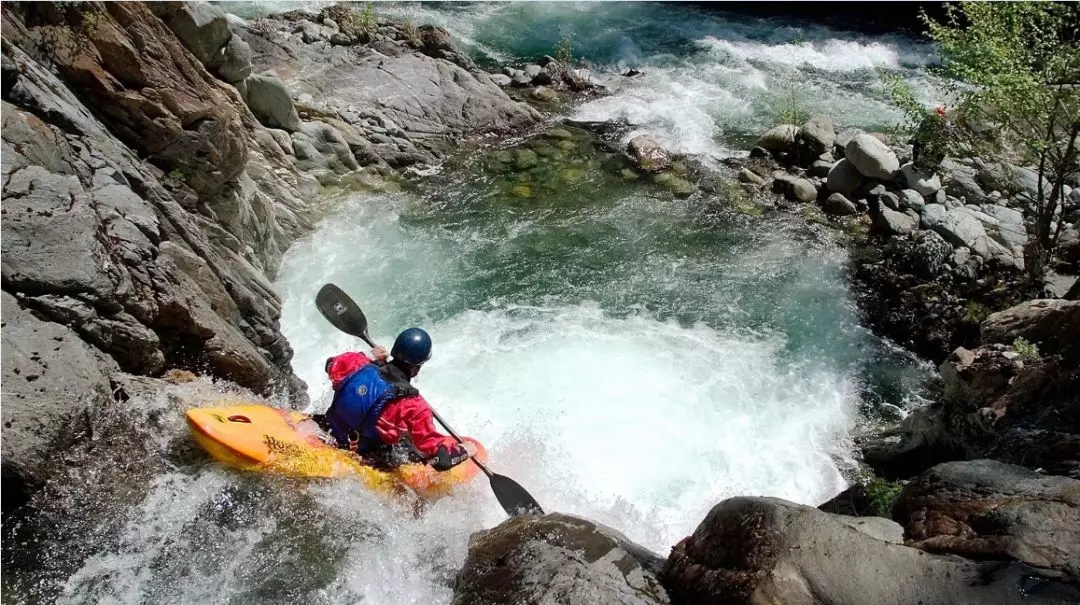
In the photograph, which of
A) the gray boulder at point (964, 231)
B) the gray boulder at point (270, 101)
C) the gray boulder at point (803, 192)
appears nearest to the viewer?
the gray boulder at point (964, 231)

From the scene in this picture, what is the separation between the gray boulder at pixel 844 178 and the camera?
984cm

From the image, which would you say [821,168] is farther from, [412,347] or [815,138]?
[412,347]

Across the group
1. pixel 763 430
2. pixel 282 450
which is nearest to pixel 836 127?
pixel 763 430

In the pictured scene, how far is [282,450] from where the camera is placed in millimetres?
4148

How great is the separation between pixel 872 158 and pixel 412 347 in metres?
7.92

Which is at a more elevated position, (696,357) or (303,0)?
(303,0)

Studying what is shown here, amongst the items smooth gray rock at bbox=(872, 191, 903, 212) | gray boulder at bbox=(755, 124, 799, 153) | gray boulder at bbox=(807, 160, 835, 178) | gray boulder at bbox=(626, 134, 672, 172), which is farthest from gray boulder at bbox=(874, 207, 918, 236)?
gray boulder at bbox=(626, 134, 672, 172)

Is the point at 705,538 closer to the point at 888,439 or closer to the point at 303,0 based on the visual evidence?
the point at 888,439

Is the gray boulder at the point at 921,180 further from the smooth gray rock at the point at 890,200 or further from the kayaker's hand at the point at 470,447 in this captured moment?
the kayaker's hand at the point at 470,447

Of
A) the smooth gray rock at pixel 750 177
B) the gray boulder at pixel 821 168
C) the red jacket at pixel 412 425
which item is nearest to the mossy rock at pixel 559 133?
the smooth gray rock at pixel 750 177

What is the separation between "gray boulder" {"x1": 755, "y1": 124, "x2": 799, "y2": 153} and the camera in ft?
36.1

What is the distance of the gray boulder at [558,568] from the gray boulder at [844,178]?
809cm

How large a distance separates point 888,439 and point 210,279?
19.0 ft

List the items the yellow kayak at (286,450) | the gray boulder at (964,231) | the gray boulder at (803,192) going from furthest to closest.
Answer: the gray boulder at (803,192), the gray boulder at (964,231), the yellow kayak at (286,450)
